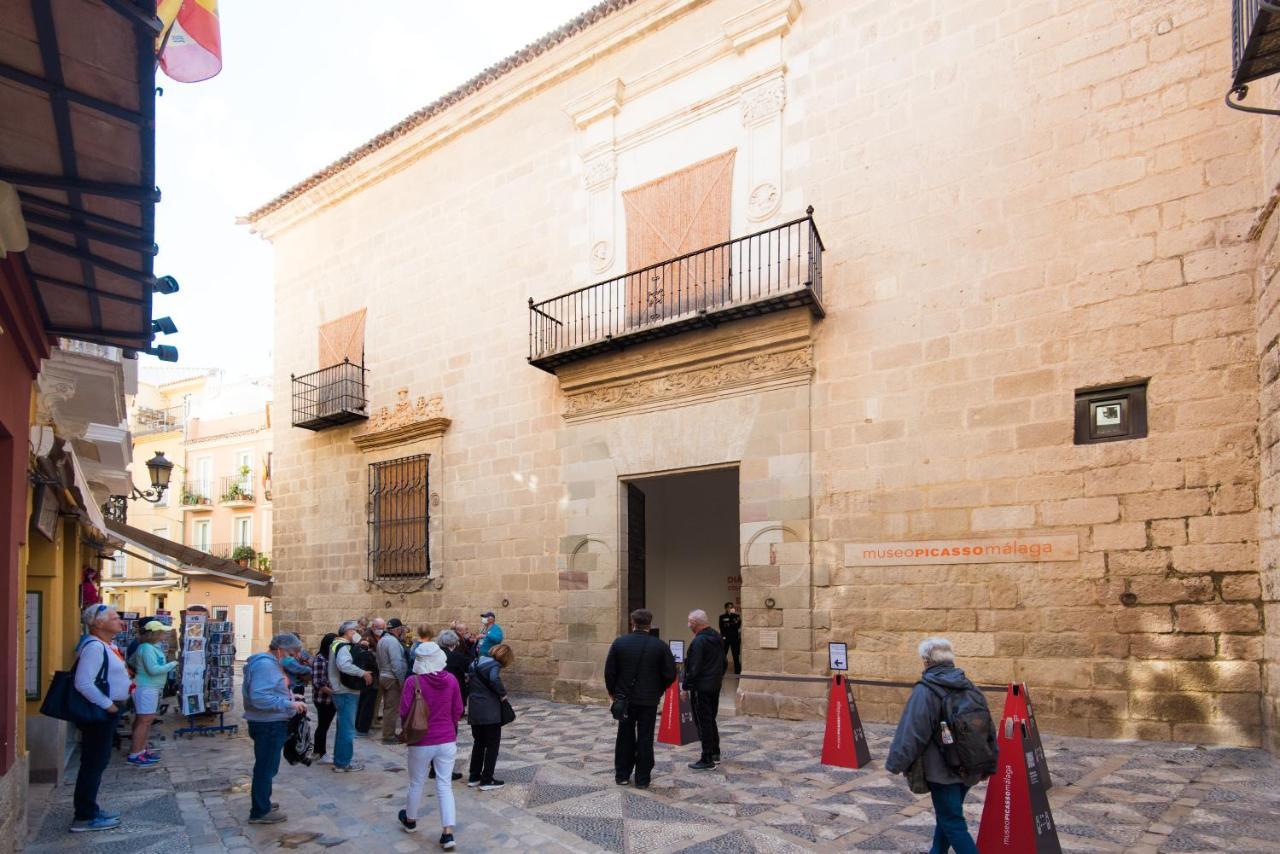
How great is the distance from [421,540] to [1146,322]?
11.2m

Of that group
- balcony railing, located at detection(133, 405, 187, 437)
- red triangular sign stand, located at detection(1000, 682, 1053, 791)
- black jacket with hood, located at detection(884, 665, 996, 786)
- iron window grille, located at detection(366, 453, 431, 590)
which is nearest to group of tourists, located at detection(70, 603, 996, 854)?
black jacket with hood, located at detection(884, 665, 996, 786)

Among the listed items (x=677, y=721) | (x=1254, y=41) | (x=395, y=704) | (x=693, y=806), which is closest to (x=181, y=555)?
(x=395, y=704)

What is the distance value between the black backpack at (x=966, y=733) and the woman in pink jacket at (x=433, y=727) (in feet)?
10.3

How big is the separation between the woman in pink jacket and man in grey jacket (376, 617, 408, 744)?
3256 mm

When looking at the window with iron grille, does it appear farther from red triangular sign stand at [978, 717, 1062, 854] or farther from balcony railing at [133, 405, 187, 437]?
balcony railing at [133, 405, 187, 437]

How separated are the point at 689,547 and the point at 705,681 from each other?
848 cm

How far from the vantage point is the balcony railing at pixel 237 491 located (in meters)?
29.8

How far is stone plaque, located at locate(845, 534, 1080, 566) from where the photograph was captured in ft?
26.6

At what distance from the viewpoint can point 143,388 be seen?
1391 inches

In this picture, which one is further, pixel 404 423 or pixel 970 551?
pixel 404 423

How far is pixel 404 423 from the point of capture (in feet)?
49.3

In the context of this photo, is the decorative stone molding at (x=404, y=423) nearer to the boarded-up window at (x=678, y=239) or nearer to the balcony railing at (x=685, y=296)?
the balcony railing at (x=685, y=296)

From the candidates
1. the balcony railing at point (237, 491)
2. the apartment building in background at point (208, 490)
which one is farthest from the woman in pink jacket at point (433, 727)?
the balcony railing at point (237, 491)

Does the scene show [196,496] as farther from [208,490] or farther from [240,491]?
[240,491]
